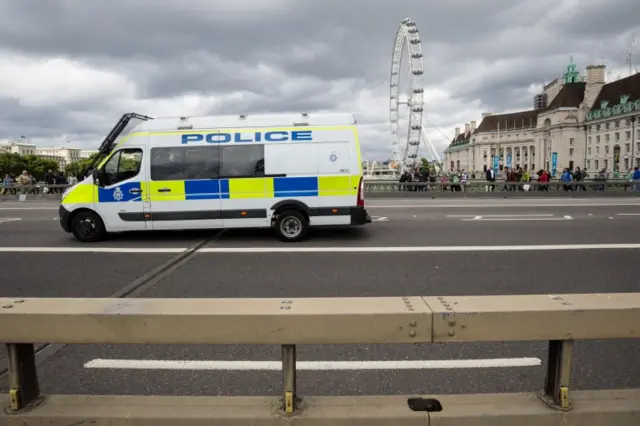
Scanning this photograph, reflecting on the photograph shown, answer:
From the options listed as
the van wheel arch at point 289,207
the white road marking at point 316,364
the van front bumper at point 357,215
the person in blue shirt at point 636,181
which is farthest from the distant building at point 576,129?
the white road marking at point 316,364

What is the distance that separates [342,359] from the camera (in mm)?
3818

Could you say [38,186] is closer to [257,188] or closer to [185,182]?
[185,182]

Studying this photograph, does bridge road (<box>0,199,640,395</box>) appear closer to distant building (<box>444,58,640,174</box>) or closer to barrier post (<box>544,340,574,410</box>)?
barrier post (<box>544,340,574,410</box>)

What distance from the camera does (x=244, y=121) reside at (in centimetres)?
930

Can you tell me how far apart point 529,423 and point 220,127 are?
27.1 feet

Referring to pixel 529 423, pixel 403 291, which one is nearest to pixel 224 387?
pixel 529 423

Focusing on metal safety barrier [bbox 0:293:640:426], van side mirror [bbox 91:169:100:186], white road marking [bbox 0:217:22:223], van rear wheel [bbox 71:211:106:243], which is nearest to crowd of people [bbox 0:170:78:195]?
white road marking [bbox 0:217:22:223]

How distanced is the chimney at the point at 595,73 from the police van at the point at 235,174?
452 ft

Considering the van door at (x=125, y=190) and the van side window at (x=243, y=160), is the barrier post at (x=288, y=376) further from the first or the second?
the van door at (x=125, y=190)

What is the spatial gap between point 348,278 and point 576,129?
13762cm

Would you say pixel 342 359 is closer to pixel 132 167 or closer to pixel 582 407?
pixel 582 407

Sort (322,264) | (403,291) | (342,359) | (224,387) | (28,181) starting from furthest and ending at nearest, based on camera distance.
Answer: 1. (28,181)
2. (322,264)
3. (403,291)
4. (342,359)
5. (224,387)

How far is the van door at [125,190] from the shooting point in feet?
30.4

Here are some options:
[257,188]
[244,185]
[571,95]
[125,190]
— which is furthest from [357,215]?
[571,95]
